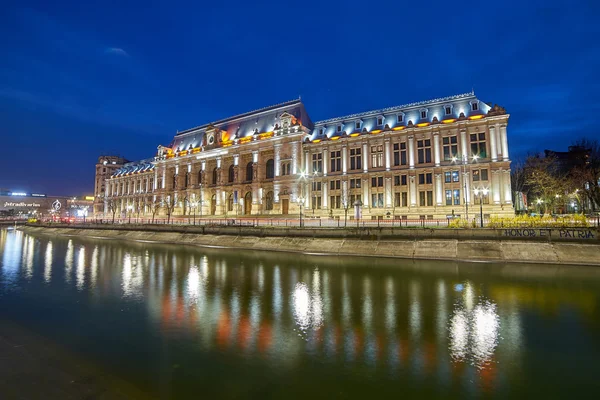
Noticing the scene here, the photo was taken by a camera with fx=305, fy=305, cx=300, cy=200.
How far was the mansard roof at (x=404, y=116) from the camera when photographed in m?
53.5

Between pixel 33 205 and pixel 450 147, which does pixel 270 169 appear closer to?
pixel 450 147

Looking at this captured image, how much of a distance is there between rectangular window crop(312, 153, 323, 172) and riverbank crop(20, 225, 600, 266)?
28.0 m

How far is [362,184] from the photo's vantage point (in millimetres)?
59781

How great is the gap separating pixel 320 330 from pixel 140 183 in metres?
120

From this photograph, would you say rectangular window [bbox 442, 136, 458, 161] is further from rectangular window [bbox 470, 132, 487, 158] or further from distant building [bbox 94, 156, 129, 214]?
distant building [bbox 94, 156, 129, 214]

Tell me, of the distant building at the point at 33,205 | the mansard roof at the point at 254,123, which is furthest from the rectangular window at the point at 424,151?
the distant building at the point at 33,205

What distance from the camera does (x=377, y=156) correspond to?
59.5 meters

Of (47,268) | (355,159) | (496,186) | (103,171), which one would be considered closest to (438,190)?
(496,186)

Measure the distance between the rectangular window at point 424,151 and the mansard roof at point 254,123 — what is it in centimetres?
2679

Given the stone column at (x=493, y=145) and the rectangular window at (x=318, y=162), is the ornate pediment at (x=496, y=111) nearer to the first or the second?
the stone column at (x=493, y=145)

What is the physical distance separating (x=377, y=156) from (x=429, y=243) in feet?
105

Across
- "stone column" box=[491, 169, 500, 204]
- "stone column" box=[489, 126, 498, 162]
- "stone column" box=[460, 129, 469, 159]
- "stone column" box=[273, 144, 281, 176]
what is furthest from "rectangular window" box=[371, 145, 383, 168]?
"stone column" box=[273, 144, 281, 176]

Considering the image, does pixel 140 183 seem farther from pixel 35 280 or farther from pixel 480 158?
pixel 480 158

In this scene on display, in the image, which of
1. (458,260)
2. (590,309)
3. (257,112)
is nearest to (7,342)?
(590,309)
